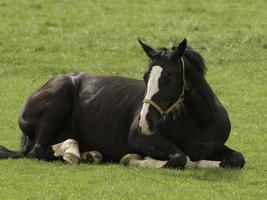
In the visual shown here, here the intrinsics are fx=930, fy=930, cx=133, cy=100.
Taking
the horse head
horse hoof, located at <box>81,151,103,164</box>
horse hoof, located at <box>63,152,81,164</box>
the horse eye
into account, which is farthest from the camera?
horse hoof, located at <box>81,151,103,164</box>

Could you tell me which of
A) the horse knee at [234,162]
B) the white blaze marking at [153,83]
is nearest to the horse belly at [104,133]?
the horse knee at [234,162]

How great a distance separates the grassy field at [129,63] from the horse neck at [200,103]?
0.74m

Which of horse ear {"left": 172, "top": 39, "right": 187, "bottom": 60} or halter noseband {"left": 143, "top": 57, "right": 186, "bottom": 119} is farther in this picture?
horse ear {"left": 172, "top": 39, "right": 187, "bottom": 60}

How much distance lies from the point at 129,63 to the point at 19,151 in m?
11.2

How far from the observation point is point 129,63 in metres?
24.2

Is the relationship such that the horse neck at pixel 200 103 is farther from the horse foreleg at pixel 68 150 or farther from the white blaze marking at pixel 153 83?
the horse foreleg at pixel 68 150

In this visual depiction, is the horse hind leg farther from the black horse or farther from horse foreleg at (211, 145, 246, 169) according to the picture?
horse foreleg at (211, 145, 246, 169)

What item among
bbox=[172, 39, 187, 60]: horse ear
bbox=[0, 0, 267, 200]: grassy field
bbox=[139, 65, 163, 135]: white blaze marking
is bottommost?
bbox=[0, 0, 267, 200]: grassy field

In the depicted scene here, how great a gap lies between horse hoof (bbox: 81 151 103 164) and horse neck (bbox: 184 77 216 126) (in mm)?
1475

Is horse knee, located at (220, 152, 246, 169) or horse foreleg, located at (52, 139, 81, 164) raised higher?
horse knee, located at (220, 152, 246, 169)

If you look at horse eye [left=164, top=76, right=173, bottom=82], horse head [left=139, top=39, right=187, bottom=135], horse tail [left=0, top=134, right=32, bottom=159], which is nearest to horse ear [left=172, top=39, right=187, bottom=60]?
horse head [left=139, top=39, right=187, bottom=135]

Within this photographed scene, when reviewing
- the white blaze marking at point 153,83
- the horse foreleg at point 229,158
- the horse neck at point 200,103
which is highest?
the white blaze marking at point 153,83

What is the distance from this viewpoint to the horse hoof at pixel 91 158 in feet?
41.6

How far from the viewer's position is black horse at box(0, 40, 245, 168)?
1155 cm
